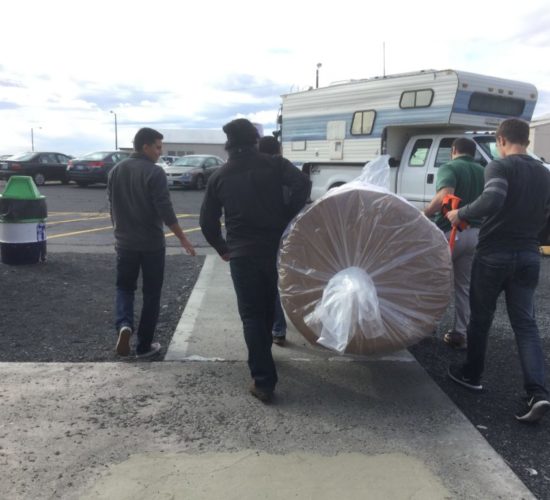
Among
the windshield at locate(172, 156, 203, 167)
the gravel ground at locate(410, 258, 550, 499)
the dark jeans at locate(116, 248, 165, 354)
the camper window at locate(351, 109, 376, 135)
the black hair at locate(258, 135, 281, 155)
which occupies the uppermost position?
the camper window at locate(351, 109, 376, 135)

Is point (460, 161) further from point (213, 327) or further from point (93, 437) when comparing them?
point (93, 437)

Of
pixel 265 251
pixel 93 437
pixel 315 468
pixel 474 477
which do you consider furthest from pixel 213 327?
pixel 474 477

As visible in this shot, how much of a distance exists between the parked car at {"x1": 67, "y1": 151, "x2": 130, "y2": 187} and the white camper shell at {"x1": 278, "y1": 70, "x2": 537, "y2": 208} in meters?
11.8

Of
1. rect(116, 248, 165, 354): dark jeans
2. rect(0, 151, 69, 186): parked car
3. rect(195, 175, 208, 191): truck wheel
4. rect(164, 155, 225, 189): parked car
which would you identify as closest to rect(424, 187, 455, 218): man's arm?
rect(116, 248, 165, 354): dark jeans

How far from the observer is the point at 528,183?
3.59 meters

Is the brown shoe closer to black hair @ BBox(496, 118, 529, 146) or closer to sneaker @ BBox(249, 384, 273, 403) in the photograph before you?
black hair @ BBox(496, 118, 529, 146)

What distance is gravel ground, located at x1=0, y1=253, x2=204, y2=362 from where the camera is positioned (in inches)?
180

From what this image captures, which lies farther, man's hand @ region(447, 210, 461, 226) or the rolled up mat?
man's hand @ region(447, 210, 461, 226)

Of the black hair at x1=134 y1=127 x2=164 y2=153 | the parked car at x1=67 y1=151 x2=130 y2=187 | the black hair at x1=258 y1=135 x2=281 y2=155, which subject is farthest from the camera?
the parked car at x1=67 y1=151 x2=130 y2=187

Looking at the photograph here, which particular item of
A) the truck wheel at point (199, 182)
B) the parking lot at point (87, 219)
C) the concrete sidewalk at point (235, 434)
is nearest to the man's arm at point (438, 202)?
the concrete sidewalk at point (235, 434)

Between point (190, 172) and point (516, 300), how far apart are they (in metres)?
20.2

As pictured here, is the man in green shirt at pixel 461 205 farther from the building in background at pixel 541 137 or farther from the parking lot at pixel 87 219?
the building in background at pixel 541 137

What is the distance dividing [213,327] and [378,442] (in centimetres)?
232

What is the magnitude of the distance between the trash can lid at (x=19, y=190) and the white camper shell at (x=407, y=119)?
6.60m
